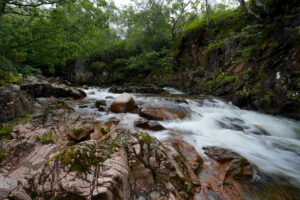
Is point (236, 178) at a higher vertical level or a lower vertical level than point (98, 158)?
lower

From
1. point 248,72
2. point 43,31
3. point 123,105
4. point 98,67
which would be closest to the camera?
point 43,31

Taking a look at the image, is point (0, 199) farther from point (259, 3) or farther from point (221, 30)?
point (221, 30)

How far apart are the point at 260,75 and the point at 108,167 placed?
8348 mm

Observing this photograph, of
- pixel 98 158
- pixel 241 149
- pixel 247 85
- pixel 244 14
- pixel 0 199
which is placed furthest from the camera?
pixel 244 14

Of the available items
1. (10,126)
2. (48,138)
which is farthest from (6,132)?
(48,138)

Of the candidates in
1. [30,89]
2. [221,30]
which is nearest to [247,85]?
[221,30]

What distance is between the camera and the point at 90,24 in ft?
16.0

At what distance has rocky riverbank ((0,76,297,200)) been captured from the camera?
4.42 ft

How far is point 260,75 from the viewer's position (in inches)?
263

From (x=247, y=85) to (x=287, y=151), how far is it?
186 inches

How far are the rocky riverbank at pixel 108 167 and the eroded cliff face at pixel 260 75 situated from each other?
16.2ft

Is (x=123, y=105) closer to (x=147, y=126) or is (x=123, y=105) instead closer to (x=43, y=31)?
(x=147, y=126)

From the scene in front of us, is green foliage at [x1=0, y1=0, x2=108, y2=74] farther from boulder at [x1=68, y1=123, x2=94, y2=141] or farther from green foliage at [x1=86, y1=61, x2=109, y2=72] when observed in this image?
green foliage at [x1=86, y1=61, x2=109, y2=72]

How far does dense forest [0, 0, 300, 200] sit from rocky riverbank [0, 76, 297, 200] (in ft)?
0.04
